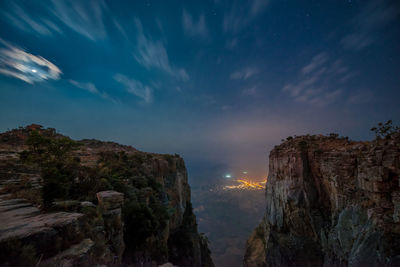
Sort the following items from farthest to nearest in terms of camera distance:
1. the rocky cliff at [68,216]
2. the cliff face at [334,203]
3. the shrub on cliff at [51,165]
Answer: the cliff face at [334,203] → the shrub on cliff at [51,165] → the rocky cliff at [68,216]

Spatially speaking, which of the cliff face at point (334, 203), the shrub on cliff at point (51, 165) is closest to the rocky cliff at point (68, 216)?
the shrub on cliff at point (51, 165)

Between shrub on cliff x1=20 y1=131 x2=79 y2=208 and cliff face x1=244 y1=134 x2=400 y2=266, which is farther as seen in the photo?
cliff face x1=244 y1=134 x2=400 y2=266

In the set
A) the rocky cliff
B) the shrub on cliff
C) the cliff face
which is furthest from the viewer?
the cliff face

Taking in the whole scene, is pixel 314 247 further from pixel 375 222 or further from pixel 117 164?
pixel 117 164

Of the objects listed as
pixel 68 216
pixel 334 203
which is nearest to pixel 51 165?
pixel 68 216

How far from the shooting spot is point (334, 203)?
14.0 m

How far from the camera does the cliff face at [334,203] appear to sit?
8.50m

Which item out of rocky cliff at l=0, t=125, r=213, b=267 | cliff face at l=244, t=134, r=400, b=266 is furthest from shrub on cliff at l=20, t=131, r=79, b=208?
cliff face at l=244, t=134, r=400, b=266

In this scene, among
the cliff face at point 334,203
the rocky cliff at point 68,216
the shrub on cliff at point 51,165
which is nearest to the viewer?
the rocky cliff at point 68,216

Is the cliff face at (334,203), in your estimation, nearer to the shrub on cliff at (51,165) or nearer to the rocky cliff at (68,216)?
the rocky cliff at (68,216)

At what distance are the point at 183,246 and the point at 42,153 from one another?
2081cm

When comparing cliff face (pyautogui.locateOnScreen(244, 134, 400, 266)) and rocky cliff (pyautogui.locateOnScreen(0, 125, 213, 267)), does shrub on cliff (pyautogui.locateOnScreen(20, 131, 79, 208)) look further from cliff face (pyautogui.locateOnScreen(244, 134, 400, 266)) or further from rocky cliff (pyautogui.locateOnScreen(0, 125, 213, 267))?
cliff face (pyautogui.locateOnScreen(244, 134, 400, 266))

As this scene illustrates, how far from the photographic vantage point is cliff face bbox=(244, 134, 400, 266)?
335 inches

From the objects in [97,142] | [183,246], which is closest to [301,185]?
[183,246]
